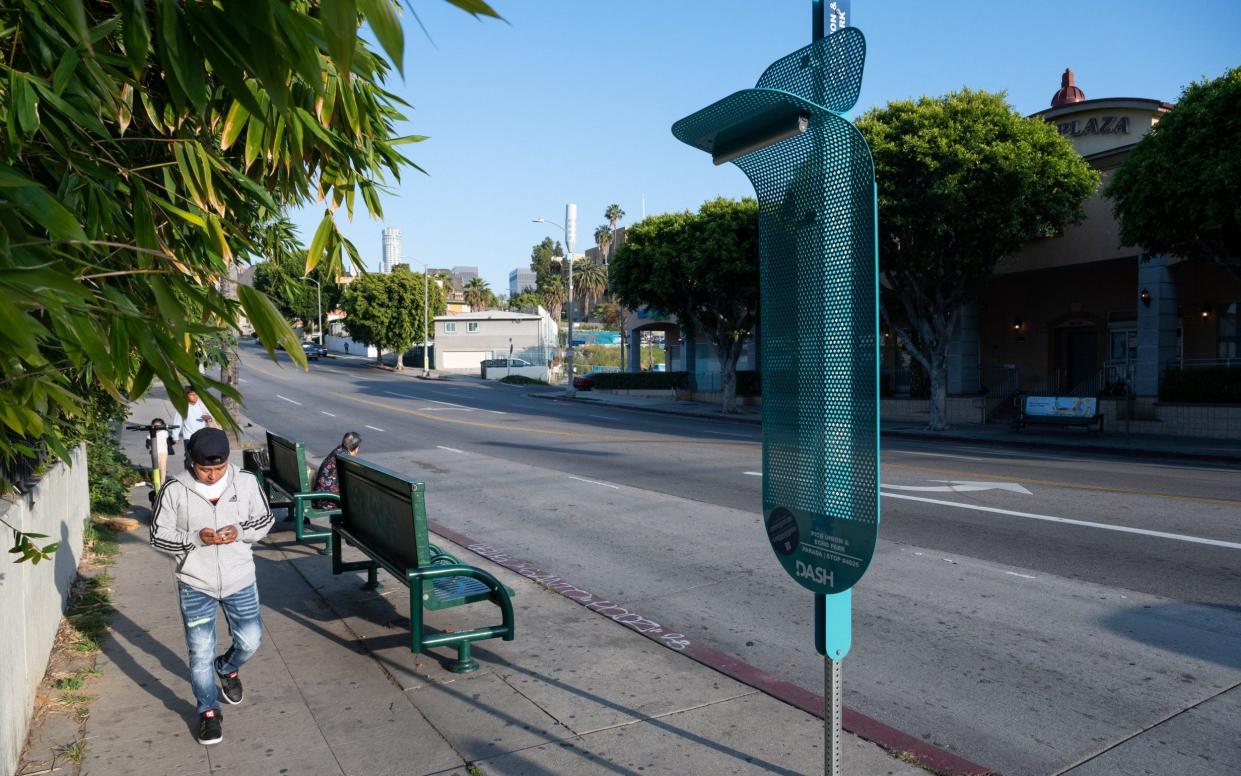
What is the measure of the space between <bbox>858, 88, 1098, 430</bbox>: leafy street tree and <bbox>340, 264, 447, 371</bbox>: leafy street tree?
53.2 meters

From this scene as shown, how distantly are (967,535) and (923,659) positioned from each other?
4.64 meters

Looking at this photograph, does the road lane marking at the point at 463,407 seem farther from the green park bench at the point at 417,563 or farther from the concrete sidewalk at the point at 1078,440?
the green park bench at the point at 417,563

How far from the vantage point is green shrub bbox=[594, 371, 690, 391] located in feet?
157

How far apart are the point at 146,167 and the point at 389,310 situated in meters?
72.8

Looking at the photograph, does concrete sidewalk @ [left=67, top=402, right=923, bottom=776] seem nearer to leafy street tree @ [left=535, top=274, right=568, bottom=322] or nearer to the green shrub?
the green shrub

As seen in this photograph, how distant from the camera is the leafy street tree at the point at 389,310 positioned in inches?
2886

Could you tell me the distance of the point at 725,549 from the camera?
409 inches

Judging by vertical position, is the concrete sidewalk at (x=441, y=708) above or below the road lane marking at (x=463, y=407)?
below

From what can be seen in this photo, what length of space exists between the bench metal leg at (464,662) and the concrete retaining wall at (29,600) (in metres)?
2.48

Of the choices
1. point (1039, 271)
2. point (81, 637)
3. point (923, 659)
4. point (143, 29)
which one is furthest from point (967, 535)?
point (1039, 271)

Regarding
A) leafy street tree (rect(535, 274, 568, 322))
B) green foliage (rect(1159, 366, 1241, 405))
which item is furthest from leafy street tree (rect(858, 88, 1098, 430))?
leafy street tree (rect(535, 274, 568, 322))

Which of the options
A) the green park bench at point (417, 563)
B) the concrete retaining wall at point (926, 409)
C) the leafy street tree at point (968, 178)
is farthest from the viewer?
Answer: the concrete retaining wall at point (926, 409)

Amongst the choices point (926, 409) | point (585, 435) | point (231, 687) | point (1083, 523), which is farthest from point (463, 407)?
point (231, 687)

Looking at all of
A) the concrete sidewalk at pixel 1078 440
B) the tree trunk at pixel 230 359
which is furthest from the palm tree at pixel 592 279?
the tree trunk at pixel 230 359
